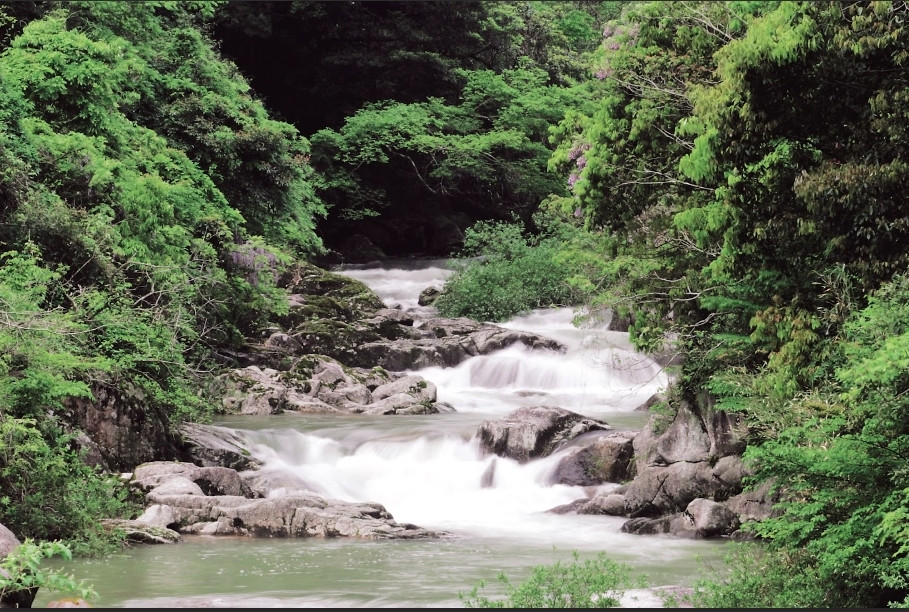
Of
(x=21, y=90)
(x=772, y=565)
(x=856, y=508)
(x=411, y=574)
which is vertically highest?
(x=21, y=90)

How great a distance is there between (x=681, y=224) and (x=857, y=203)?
6.95 ft

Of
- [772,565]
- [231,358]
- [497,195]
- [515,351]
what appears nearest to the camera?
[772,565]

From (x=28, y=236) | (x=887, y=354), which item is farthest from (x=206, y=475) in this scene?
(x=887, y=354)

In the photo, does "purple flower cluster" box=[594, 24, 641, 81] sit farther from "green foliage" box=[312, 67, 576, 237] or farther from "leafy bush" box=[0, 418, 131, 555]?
"green foliage" box=[312, 67, 576, 237]

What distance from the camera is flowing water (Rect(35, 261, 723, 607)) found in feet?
31.7

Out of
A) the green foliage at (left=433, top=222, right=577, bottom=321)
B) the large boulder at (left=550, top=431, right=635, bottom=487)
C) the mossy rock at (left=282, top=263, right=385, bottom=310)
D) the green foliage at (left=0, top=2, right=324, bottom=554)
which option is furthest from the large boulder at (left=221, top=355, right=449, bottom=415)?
the green foliage at (left=433, top=222, right=577, bottom=321)

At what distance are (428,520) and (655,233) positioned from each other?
16.9ft

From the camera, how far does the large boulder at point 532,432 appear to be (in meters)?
15.8

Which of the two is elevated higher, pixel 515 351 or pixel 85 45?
pixel 85 45

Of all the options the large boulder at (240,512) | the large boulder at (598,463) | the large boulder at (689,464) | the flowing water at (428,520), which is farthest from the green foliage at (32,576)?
the large boulder at (598,463)

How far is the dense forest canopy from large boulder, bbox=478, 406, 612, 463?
2.17 meters

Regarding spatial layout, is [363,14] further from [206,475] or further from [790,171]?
[790,171]

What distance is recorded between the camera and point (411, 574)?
1027cm

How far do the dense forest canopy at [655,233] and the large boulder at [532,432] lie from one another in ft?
7.12
